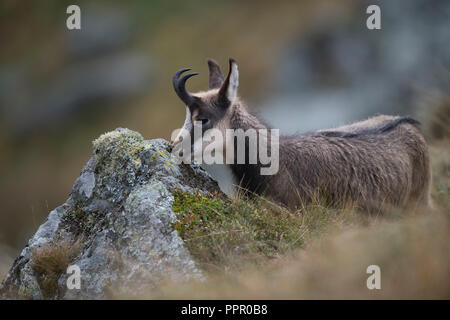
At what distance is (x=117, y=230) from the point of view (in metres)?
5.35

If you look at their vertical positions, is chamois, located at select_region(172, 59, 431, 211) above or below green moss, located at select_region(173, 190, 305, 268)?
above

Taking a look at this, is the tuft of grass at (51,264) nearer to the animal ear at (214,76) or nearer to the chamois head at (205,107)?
the chamois head at (205,107)

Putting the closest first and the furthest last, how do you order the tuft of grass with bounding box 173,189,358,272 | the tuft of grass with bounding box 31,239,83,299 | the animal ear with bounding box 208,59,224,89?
the tuft of grass with bounding box 173,189,358,272 → the tuft of grass with bounding box 31,239,83,299 → the animal ear with bounding box 208,59,224,89

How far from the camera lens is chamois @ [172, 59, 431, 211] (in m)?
6.70

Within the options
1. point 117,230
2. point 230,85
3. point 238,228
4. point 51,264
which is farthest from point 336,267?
point 230,85

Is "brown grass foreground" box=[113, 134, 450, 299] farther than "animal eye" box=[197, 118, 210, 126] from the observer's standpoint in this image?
No

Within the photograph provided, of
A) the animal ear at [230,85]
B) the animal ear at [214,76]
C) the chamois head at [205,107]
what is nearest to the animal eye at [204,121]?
the chamois head at [205,107]

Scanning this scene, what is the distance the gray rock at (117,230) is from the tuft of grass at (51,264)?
0.01m

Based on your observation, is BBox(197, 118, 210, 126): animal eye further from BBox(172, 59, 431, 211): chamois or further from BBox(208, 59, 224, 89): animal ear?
BBox(208, 59, 224, 89): animal ear

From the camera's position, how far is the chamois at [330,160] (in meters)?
6.70

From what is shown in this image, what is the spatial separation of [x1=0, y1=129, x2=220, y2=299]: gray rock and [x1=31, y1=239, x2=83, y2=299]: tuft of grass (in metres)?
0.01

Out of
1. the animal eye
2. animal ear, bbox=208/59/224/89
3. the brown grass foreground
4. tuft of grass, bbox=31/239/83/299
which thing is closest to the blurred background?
animal ear, bbox=208/59/224/89

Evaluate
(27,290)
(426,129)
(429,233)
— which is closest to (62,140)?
(426,129)

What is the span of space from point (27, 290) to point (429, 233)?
4.34 metres
